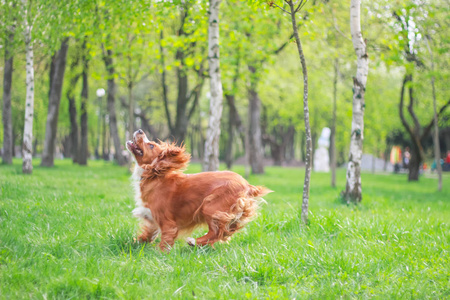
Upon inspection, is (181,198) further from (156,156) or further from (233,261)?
(233,261)

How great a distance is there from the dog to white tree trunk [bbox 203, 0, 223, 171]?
14.6 ft

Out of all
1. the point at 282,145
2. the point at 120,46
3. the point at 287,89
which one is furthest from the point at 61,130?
the point at 120,46

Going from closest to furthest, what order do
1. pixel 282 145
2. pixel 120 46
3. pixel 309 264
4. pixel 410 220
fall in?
pixel 309 264 → pixel 410 220 → pixel 120 46 → pixel 282 145

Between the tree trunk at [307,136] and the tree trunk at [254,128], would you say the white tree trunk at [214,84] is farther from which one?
the tree trunk at [254,128]

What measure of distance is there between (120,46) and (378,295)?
10.3 m

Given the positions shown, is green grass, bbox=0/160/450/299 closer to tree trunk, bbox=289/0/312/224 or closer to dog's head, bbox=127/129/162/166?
tree trunk, bbox=289/0/312/224

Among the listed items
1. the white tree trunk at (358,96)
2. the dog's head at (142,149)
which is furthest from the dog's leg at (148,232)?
the white tree trunk at (358,96)

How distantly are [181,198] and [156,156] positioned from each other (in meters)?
0.59

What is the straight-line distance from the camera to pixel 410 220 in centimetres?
604

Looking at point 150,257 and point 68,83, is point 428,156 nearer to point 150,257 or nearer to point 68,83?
point 68,83

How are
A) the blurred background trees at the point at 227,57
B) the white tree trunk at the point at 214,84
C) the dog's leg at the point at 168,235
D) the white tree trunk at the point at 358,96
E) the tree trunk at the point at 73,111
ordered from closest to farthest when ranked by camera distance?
the dog's leg at the point at 168,235
the white tree trunk at the point at 358,96
the white tree trunk at the point at 214,84
the blurred background trees at the point at 227,57
the tree trunk at the point at 73,111

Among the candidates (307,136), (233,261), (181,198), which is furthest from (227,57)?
(233,261)

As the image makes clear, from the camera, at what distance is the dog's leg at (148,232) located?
179 inches

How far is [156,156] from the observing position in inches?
181
